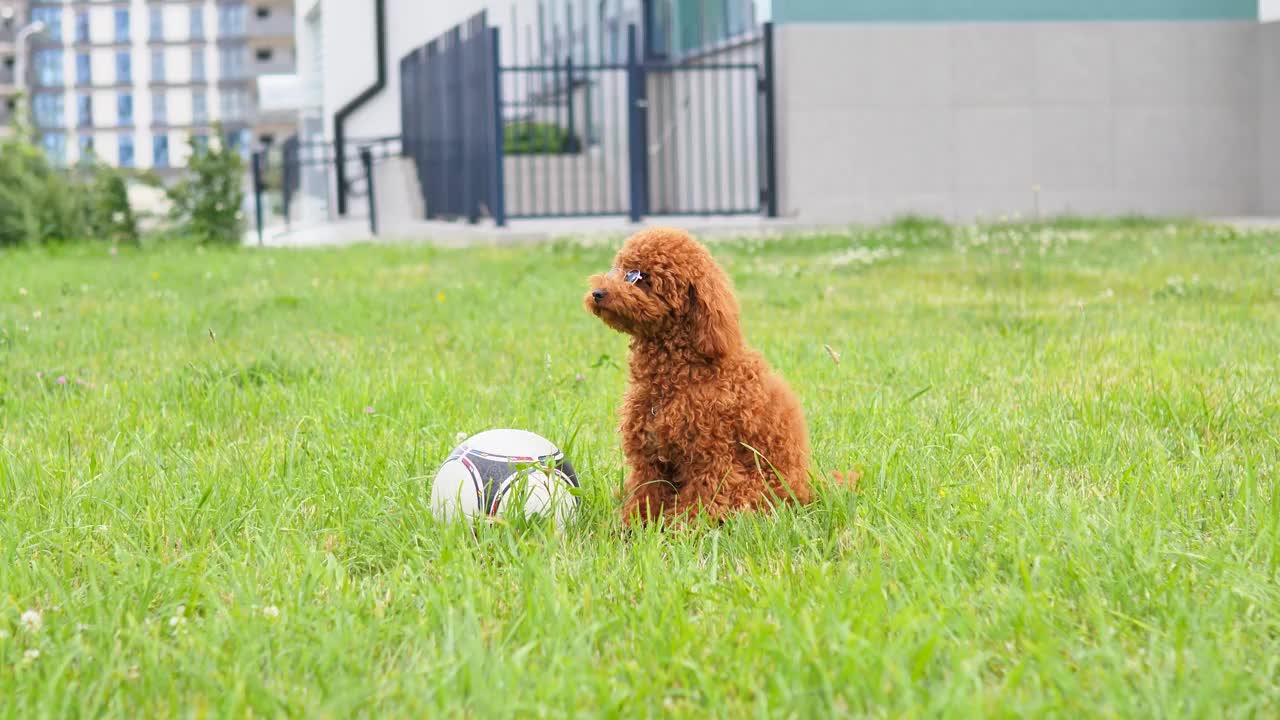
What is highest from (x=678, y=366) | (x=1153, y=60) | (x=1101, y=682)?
(x=1153, y=60)

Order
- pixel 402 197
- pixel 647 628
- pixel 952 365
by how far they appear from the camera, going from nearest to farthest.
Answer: pixel 647 628
pixel 952 365
pixel 402 197

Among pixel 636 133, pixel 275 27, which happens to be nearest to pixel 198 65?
pixel 275 27

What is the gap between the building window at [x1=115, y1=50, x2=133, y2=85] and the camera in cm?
9388

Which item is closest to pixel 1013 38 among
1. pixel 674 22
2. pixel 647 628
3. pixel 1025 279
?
pixel 674 22

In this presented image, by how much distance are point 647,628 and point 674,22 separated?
15335 mm

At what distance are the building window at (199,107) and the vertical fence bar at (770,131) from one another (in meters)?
84.7

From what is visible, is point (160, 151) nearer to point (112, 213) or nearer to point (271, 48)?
point (271, 48)

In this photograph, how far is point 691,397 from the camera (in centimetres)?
287

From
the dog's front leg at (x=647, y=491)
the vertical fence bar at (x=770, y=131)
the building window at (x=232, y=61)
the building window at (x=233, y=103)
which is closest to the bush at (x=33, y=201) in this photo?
the vertical fence bar at (x=770, y=131)

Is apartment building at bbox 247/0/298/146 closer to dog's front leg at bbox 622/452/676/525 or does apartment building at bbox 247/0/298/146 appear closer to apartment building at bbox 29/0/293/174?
apartment building at bbox 29/0/293/174

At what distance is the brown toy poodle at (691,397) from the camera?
9.25ft

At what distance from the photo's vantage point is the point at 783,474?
9.75ft

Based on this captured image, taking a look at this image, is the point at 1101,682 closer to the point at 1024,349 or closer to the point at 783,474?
the point at 783,474

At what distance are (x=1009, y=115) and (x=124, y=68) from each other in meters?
91.5
